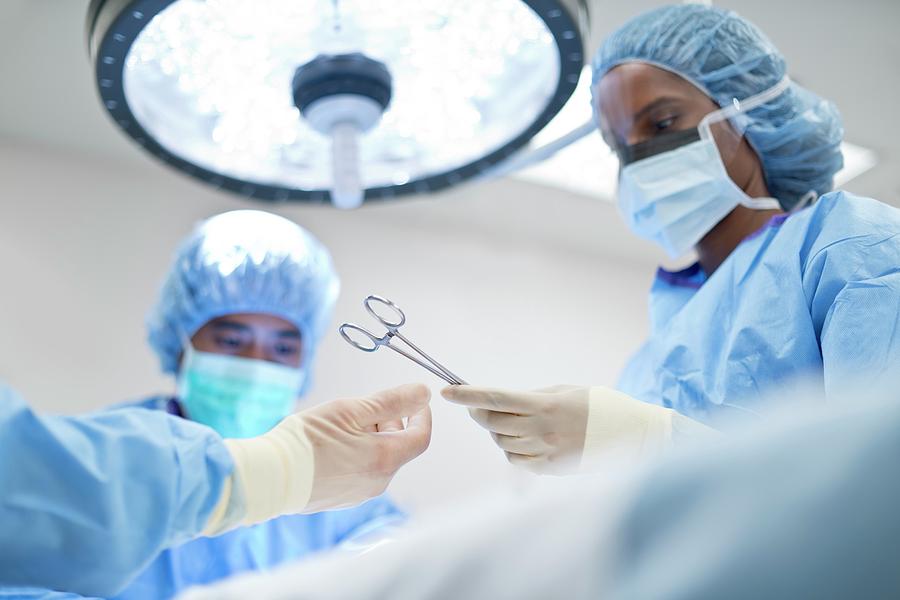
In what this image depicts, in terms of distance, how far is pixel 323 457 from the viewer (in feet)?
3.59

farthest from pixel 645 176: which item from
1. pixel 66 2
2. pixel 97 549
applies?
pixel 66 2

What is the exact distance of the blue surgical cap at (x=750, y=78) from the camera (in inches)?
57.1

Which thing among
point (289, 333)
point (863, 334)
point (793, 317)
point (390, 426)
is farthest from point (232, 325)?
point (863, 334)

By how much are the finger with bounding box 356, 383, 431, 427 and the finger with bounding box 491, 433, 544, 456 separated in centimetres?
12

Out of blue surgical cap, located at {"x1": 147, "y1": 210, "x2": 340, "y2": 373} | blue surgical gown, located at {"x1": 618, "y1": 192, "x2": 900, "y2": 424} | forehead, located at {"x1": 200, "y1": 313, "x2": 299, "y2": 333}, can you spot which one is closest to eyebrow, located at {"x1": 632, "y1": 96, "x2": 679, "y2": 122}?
blue surgical gown, located at {"x1": 618, "y1": 192, "x2": 900, "y2": 424}

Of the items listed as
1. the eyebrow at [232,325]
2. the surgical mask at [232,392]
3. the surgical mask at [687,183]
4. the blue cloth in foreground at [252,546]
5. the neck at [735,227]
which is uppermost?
the surgical mask at [687,183]

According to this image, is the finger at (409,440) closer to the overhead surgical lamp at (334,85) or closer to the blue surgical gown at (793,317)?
the blue surgical gown at (793,317)

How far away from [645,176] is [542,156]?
1.00 ft

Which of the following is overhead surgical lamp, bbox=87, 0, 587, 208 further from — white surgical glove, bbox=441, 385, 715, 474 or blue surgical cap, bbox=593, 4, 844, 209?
white surgical glove, bbox=441, 385, 715, 474

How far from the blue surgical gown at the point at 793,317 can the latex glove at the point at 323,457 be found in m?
0.41

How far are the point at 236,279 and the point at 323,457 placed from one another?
1144 millimetres

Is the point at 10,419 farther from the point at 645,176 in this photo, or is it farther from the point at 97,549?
the point at 645,176

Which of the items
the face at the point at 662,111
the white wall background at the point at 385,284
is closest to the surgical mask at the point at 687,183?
the face at the point at 662,111

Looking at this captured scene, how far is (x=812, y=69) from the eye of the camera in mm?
2260
